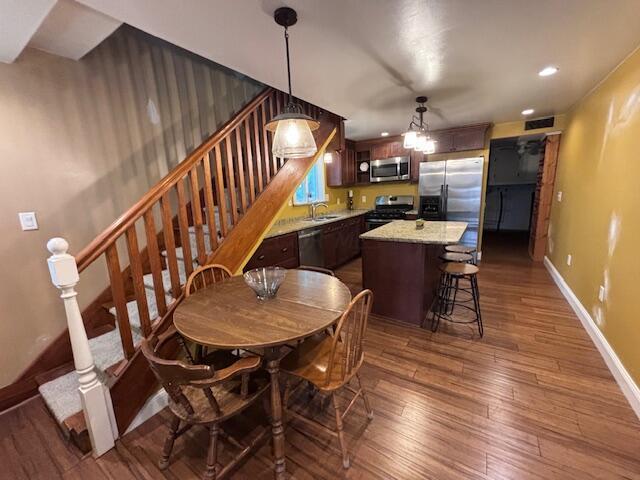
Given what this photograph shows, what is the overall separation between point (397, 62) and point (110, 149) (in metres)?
2.45

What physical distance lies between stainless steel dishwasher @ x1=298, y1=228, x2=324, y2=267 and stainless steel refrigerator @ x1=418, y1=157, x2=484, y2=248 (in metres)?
2.05

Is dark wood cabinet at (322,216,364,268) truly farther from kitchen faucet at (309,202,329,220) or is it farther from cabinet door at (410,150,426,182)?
cabinet door at (410,150,426,182)

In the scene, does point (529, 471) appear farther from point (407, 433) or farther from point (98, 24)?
point (98, 24)

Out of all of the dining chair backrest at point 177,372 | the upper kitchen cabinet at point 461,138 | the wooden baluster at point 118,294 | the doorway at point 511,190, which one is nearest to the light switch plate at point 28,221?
the wooden baluster at point 118,294

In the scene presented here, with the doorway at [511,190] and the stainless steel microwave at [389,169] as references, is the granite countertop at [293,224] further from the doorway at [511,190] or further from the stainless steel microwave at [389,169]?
the doorway at [511,190]

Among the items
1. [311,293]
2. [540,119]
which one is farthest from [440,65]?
[540,119]

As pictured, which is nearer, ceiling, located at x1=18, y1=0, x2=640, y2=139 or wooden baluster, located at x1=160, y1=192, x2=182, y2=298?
ceiling, located at x1=18, y1=0, x2=640, y2=139

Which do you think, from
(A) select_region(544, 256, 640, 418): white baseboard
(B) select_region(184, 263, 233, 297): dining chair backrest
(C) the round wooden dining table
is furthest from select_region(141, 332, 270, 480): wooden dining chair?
(A) select_region(544, 256, 640, 418): white baseboard

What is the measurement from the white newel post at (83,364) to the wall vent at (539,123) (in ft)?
19.1

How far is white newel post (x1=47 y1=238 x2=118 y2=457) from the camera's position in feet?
4.23

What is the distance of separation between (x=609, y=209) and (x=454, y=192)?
2.31 meters

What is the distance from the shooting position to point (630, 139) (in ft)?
6.69

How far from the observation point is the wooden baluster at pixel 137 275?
5.15 feet

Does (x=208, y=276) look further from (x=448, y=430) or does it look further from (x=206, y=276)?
(x=448, y=430)
